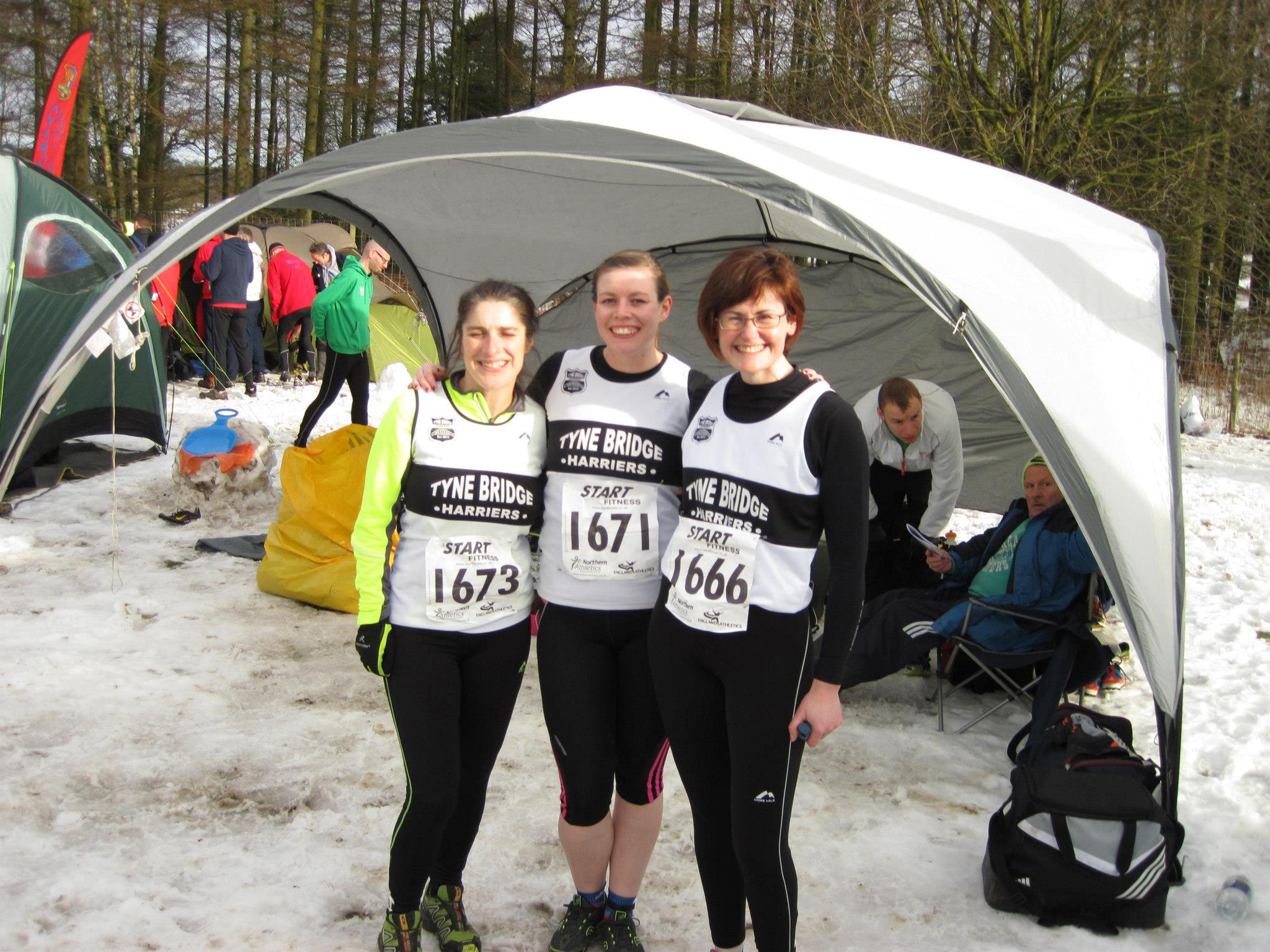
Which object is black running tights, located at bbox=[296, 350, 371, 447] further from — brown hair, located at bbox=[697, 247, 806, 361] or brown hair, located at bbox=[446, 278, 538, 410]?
brown hair, located at bbox=[697, 247, 806, 361]

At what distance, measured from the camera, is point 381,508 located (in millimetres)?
2262

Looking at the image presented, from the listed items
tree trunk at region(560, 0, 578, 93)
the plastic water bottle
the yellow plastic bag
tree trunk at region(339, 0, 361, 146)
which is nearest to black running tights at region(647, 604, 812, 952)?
the plastic water bottle

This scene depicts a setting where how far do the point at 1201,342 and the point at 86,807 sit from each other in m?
12.2

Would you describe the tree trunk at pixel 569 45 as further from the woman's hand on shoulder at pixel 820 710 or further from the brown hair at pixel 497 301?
the woman's hand on shoulder at pixel 820 710

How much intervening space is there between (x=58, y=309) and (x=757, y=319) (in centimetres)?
633

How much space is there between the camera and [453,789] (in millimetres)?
2246

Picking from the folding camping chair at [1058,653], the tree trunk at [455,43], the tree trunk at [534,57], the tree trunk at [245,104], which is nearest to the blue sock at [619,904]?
the folding camping chair at [1058,653]

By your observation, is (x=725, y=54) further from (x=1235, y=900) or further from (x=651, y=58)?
(x=1235, y=900)

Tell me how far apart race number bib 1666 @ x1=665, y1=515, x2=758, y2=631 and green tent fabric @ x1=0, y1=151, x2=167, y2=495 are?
4.85 meters

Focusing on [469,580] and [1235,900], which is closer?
[469,580]

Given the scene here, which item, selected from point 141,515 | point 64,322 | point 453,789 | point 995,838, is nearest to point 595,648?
point 453,789

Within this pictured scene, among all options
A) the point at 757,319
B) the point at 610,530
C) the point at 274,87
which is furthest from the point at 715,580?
the point at 274,87

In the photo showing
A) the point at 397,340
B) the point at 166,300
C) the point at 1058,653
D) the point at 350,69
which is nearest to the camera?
the point at 1058,653

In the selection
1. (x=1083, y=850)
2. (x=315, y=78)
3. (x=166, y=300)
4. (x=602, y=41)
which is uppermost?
(x=602, y=41)
